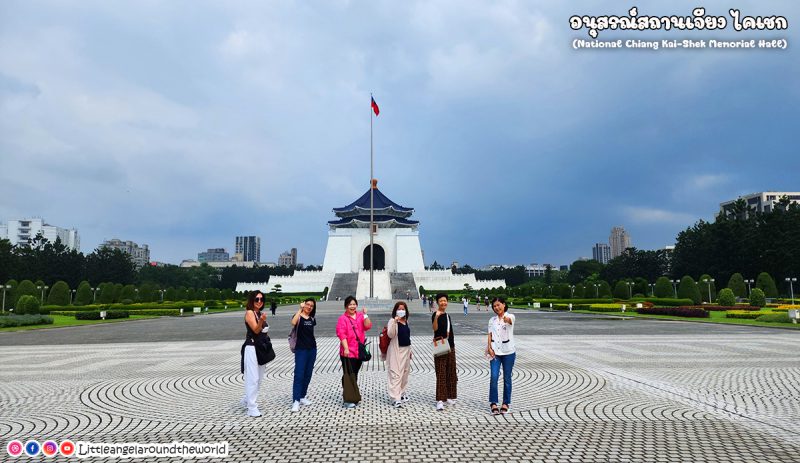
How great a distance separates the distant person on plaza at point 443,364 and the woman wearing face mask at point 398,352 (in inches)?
14.0

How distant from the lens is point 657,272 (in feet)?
224

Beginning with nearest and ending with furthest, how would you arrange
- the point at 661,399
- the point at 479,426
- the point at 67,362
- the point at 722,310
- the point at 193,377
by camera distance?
the point at 479,426 < the point at 661,399 < the point at 193,377 < the point at 67,362 < the point at 722,310

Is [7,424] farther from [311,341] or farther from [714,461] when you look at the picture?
[714,461]

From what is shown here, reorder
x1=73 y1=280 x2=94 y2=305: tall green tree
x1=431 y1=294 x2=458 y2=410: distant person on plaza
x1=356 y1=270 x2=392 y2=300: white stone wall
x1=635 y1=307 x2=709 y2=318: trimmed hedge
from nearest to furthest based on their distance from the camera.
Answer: x1=431 y1=294 x2=458 y2=410: distant person on plaza, x1=635 y1=307 x2=709 y2=318: trimmed hedge, x1=73 y1=280 x2=94 y2=305: tall green tree, x1=356 y1=270 x2=392 y2=300: white stone wall

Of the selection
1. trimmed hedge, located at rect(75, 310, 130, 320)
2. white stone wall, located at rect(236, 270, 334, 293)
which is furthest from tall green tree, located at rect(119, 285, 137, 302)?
white stone wall, located at rect(236, 270, 334, 293)

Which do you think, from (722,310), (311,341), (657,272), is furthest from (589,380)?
(657,272)

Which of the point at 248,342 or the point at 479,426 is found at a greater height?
the point at 248,342

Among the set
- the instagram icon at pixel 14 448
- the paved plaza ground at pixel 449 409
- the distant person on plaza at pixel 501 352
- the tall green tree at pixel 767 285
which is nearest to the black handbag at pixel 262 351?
the paved plaza ground at pixel 449 409

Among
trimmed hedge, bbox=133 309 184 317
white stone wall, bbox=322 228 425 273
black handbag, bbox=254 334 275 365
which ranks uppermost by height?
white stone wall, bbox=322 228 425 273

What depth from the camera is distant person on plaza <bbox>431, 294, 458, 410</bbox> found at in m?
5.85

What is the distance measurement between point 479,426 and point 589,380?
3232 millimetres

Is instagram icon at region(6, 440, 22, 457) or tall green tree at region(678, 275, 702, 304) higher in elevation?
tall green tree at region(678, 275, 702, 304)

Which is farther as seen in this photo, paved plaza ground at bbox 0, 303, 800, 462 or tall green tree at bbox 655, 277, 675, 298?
tall green tree at bbox 655, 277, 675, 298

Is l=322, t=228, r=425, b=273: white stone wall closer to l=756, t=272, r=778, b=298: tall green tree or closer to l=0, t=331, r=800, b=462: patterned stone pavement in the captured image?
l=756, t=272, r=778, b=298: tall green tree
